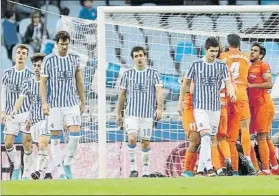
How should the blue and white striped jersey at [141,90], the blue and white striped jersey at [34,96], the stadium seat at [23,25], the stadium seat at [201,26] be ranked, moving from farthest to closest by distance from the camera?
the stadium seat at [23,25] < the stadium seat at [201,26] < the blue and white striped jersey at [34,96] < the blue and white striped jersey at [141,90]

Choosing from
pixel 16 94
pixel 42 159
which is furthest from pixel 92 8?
pixel 42 159

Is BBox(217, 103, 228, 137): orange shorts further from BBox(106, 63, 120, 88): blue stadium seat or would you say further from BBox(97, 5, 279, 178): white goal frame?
BBox(106, 63, 120, 88): blue stadium seat

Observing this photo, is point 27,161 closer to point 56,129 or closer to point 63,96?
point 56,129

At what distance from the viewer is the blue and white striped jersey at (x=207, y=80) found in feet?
44.1

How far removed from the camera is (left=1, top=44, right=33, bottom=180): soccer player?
49.7 feet

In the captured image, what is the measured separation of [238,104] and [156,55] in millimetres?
2027

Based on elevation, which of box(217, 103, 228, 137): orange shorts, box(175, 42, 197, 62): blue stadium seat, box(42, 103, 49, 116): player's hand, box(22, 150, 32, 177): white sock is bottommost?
box(22, 150, 32, 177): white sock

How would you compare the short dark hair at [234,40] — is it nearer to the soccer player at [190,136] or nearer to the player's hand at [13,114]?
the soccer player at [190,136]

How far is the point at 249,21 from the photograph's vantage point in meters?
19.3

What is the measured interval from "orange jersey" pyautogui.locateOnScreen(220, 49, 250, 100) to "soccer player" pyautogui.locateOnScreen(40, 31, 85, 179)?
2.00m

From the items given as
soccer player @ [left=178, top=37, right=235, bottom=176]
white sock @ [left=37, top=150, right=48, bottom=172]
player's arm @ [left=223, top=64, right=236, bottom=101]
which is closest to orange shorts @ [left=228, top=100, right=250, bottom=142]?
soccer player @ [left=178, top=37, right=235, bottom=176]

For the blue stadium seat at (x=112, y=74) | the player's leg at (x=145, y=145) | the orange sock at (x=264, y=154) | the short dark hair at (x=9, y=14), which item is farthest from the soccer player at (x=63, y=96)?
the short dark hair at (x=9, y=14)

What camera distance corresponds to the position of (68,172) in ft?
44.4

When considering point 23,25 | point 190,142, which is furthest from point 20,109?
point 23,25
